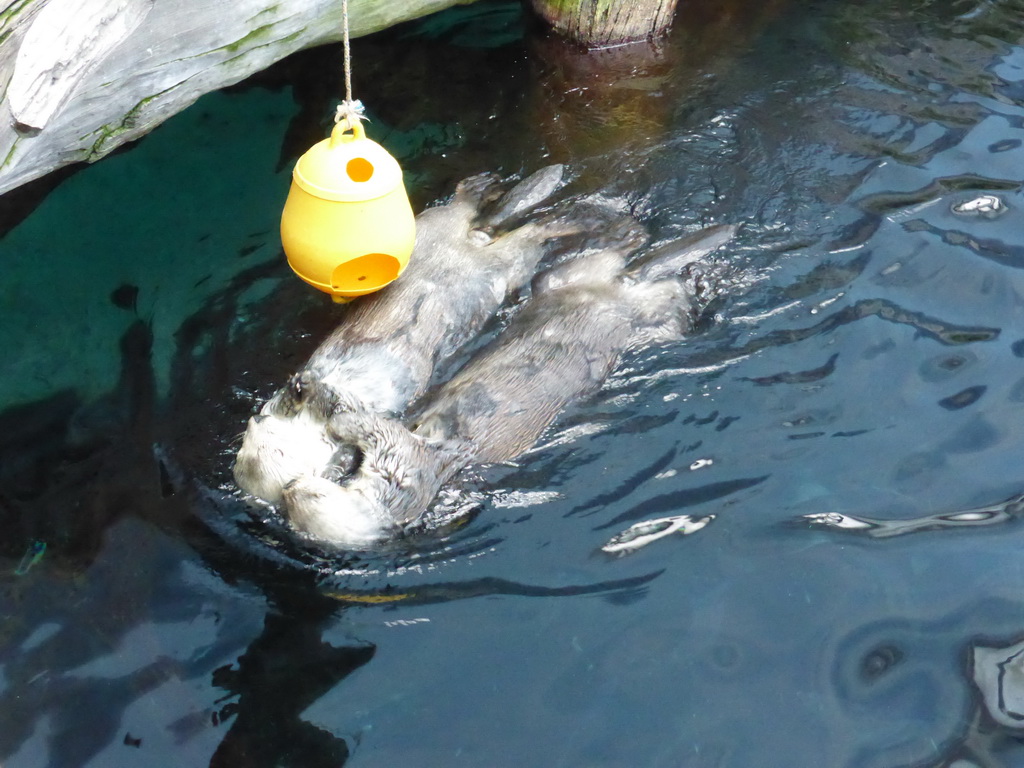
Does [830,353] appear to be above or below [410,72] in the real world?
below

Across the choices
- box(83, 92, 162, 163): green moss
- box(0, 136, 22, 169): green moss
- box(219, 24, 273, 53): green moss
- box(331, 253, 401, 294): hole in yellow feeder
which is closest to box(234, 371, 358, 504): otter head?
box(331, 253, 401, 294): hole in yellow feeder

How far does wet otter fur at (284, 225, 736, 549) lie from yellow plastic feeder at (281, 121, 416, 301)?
1.94 feet

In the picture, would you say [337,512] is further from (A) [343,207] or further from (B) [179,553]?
(A) [343,207]

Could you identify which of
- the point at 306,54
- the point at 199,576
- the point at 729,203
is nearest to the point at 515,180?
the point at 729,203

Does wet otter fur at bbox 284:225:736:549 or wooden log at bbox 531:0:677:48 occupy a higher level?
wooden log at bbox 531:0:677:48

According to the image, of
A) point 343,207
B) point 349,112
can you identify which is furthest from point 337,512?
point 349,112

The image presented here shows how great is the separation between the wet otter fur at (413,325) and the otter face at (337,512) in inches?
6.3

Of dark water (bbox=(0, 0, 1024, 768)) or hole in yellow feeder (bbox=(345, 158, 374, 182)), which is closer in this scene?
dark water (bbox=(0, 0, 1024, 768))

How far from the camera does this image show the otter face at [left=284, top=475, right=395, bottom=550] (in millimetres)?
3113

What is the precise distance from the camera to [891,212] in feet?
15.0

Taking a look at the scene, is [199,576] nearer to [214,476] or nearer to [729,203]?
[214,476]

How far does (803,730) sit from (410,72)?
4358 mm

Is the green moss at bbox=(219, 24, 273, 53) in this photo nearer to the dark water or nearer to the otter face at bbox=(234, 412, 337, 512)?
the dark water

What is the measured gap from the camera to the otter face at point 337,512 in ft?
10.2
